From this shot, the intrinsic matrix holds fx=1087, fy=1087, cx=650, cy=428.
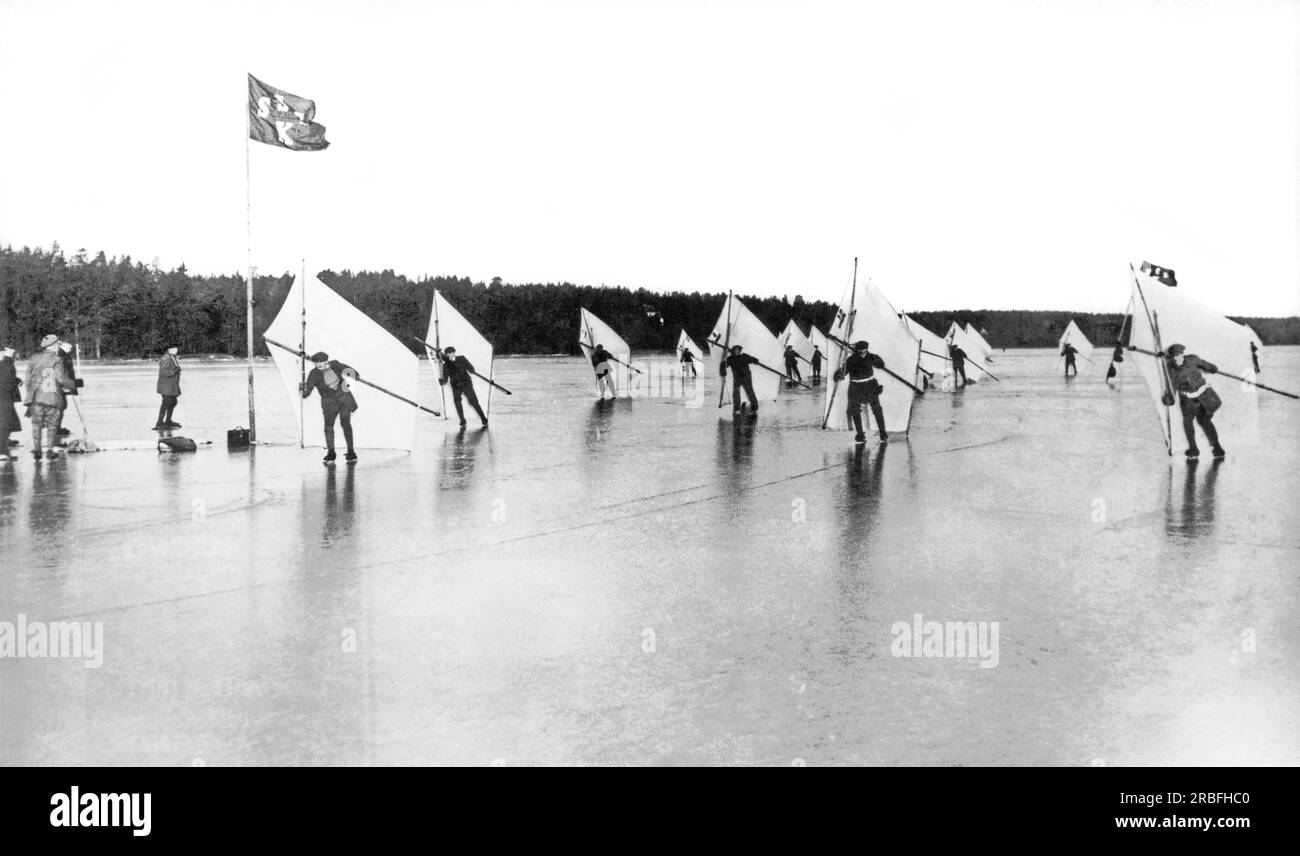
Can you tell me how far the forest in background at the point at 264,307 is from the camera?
62.4m

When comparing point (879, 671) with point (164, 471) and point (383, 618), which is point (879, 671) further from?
point (164, 471)

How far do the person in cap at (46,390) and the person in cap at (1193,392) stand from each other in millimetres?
15998

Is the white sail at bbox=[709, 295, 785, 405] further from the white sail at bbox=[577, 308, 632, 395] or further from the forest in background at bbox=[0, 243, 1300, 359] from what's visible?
the forest in background at bbox=[0, 243, 1300, 359]

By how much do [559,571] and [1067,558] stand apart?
4.30 meters

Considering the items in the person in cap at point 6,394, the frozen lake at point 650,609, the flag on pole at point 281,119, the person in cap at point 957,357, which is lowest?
the frozen lake at point 650,609

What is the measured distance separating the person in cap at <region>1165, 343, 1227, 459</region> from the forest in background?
71.8 ft

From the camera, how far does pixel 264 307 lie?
76.7 meters

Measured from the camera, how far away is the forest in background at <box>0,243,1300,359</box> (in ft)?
205

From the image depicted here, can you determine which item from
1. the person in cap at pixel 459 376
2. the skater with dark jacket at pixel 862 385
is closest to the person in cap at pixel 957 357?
the skater with dark jacket at pixel 862 385

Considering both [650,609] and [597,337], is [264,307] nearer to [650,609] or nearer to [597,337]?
[597,337]

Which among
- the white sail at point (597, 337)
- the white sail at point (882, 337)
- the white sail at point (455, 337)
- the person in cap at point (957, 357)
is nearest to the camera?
the white sail at point (882, 337)

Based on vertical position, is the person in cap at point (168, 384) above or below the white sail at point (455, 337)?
below

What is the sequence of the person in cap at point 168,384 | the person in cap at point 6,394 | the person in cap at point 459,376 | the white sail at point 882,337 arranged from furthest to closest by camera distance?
1. the person in cap at point 459,376
2. the person in cap at point 168,384
3. the white sail at point 882,337
4. the person in cap at point 6,394

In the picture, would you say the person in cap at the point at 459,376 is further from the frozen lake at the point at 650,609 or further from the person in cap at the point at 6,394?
the person in cap at the point at 6,394
